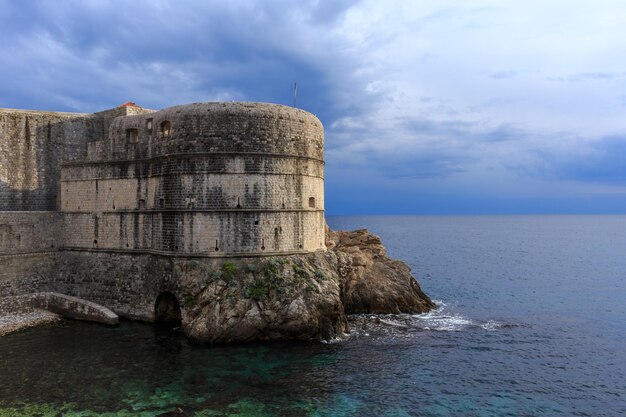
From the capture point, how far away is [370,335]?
1049 inches

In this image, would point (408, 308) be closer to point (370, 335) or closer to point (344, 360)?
point (370, 335)

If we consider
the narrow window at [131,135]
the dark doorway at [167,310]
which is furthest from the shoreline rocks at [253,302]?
the narrow window at [131,135]

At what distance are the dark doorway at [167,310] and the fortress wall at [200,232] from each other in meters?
Answer: 2.80

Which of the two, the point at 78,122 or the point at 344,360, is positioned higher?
the point at 78,122

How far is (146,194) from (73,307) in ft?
25.6

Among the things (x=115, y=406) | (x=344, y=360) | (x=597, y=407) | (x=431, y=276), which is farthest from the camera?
(x=431, y=276)

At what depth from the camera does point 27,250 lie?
93.6ft

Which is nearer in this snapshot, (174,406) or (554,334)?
(174,406)

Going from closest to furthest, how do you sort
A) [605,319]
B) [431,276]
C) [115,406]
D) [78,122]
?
[115,406], [78,122], [605,319], [431,276]

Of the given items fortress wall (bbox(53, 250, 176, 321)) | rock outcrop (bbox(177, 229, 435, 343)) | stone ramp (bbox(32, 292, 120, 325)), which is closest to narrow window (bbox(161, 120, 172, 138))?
fortress wall (bbox(53, 250, 176, 321))

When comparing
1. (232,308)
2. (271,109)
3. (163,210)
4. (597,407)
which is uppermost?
(271,109)

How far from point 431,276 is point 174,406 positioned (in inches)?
1633

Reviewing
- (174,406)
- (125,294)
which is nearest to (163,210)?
(125,294)

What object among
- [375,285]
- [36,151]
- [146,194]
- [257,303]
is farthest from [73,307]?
[375,285]
